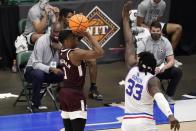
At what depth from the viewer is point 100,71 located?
11195mm

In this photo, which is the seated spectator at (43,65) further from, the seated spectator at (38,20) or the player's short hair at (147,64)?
the player's short hair at (147,64)

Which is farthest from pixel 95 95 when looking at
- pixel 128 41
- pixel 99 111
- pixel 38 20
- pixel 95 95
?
pixel 128 41

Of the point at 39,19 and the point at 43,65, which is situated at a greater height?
the point at 39,19

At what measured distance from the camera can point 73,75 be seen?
590 centimetres

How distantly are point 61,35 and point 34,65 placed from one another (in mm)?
2601

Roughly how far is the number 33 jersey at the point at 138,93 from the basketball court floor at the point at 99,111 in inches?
82.3

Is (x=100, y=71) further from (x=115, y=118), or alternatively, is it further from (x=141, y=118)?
(x=141, y=118)

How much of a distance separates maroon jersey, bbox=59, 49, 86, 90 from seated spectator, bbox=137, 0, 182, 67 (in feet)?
15.9

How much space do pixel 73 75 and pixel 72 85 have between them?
14cm

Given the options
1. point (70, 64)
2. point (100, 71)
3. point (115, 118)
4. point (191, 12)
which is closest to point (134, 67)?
point (70, 64)

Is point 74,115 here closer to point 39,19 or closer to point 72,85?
point 72,85

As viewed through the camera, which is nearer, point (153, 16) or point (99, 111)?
point (99, 111)

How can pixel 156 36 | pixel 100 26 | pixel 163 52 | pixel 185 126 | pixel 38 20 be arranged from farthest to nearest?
1. pixel 100 26
2. pixel 38 20
3. pixel 163 52
4. pixel 156 36
5. pixel 185 126

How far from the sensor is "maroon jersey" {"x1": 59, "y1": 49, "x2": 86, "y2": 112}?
5887 mm
